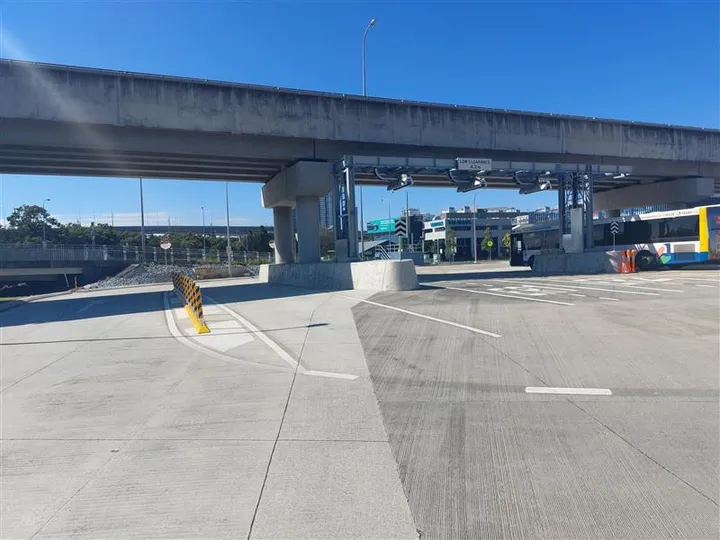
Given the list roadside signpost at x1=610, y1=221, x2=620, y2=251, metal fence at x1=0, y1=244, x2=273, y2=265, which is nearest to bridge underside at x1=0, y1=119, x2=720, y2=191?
roadside signpost at x1=610, y1=221, x2=620, y2=251

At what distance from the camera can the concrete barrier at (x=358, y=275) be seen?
893 inches

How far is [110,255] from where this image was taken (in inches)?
2114

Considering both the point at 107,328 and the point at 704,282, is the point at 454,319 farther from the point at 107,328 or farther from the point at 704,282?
the point at 704,282

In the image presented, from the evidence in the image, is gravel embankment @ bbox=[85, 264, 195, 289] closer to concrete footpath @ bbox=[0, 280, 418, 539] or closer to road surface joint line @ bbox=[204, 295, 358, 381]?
road surface joint line @ bbox=[204, 295, 358, 381]

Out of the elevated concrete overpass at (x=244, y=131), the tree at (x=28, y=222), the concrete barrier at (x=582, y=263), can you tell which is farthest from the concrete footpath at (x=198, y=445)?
the tree at (x=28, y=222)

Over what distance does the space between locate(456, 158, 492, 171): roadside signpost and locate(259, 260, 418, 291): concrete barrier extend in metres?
8.98

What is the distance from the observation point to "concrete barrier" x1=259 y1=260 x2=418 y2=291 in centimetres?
2269

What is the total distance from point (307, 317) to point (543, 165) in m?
22.1

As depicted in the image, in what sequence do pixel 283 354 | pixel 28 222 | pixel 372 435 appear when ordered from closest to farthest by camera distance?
pixel 372 435
pixel 283 354
pixel 28 222

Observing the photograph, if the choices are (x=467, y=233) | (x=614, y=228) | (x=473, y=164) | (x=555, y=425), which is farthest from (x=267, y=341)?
(x=467, y=233)

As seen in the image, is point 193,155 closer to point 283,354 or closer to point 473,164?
point 473,164

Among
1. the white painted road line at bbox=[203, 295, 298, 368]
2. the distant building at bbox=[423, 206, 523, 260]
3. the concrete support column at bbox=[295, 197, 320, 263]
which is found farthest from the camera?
the distant building at bbox=[423, 206, 523, 260]

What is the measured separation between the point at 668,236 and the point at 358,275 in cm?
1913

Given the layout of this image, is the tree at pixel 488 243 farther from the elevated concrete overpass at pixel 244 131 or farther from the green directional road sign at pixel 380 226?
the elevated concrete overpass at pixel 244 131
